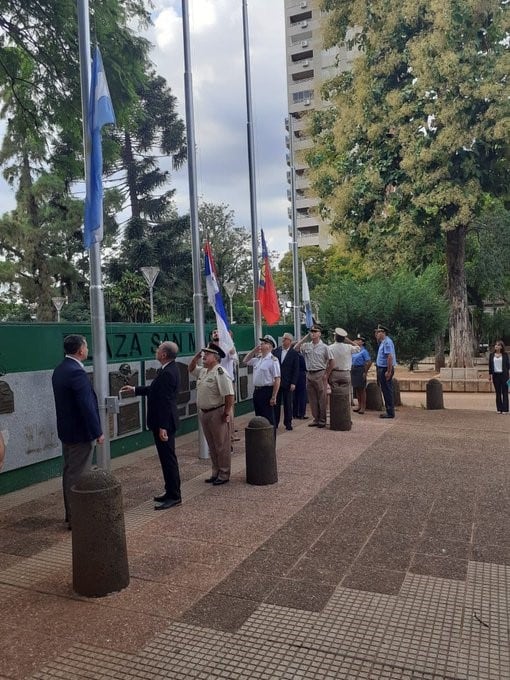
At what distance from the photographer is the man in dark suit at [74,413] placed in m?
5.55

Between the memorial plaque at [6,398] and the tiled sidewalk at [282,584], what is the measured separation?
41.2 inches

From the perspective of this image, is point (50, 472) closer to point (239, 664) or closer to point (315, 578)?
point (315, 578)

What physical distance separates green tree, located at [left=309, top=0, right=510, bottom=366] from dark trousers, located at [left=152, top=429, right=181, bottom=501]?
55.8 ft

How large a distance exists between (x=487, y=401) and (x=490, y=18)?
538 inches

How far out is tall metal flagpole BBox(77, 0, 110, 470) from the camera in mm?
6289

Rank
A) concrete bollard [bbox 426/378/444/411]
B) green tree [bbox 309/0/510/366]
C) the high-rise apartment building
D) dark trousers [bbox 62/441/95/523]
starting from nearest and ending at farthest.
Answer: dark trousers [bbox 62/441/95/523] → concrete bollard [bbox 426/378/444/411] → green tree [bbox 309/0/510/366] → the high-rise apartment building

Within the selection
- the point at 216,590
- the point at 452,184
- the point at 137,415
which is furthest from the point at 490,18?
the point at 216,590

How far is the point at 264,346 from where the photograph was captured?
9.50 m

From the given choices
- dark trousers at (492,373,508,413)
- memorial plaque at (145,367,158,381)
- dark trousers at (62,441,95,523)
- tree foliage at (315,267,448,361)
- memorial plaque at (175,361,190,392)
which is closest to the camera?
dark trousers at (62,441,95,523)

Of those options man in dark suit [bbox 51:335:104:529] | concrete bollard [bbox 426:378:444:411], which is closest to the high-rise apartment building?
concrete bollard [bbox 426:378:444:411]

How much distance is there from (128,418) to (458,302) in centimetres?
1691

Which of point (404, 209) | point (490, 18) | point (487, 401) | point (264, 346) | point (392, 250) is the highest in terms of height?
point (490, 18)

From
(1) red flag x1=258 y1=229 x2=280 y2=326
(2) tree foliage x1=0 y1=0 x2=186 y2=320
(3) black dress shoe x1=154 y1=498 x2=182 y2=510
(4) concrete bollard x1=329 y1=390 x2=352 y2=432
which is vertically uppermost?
(2) tree foliage x1=0 y1=0 x2=186 y2=320

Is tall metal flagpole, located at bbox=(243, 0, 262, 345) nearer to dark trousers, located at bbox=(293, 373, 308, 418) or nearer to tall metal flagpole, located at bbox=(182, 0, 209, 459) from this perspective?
dark trousers, located at bbox=(293, 373, 308, 418)
